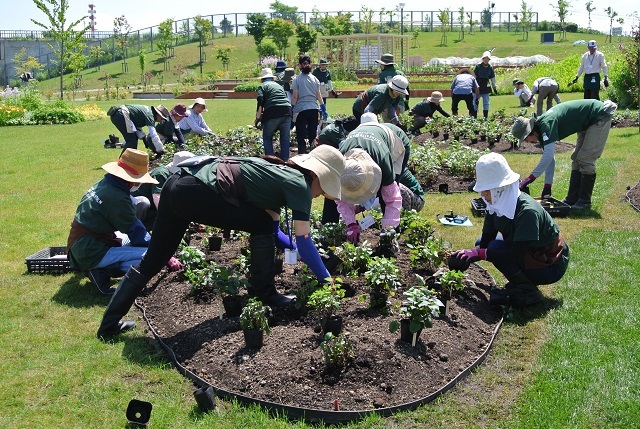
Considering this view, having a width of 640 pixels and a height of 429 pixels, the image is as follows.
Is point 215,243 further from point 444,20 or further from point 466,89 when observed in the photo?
point 444,20

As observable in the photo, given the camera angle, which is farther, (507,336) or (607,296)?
(607,296)

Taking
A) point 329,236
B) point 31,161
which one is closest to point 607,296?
point 329,236

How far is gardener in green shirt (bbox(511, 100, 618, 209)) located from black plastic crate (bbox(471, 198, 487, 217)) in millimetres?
643

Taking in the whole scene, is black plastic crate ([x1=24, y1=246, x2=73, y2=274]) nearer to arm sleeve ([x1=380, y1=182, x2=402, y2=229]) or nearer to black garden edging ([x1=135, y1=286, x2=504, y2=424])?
black garden edging ([x1=135, y1=286, x2=504, y2=424])

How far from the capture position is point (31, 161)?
14.3 m

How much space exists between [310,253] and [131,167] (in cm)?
216

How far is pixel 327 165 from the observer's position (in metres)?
4.96

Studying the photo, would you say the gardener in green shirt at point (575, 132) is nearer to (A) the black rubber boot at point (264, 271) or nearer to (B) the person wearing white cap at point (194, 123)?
(A) the black rubber boot at point (264, 271)

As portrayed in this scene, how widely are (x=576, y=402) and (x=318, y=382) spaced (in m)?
1.60

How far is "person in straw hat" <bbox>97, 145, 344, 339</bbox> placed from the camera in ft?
15.7

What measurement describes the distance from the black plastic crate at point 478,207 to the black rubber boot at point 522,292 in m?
2.95

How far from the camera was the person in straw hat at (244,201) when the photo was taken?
480cm

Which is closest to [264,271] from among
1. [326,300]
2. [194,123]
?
[326,300]

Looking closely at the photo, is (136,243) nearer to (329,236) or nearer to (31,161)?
(329,236)
